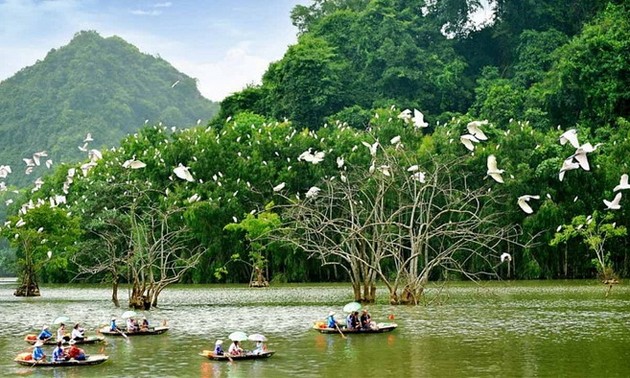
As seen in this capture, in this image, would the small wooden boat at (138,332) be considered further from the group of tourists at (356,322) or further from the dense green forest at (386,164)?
the dense green forest at (386,164)

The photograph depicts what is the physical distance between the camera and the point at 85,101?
281ft

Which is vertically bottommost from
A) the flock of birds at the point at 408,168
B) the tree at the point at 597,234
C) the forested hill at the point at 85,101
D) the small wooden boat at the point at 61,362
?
the small wooden boat at the point at 61,362

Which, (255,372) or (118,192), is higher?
(118,192)

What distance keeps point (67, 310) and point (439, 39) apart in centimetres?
4026

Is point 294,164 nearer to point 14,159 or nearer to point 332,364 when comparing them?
point 332,364

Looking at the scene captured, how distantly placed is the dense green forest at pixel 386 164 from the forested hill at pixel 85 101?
25335 mm

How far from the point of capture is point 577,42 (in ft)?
142

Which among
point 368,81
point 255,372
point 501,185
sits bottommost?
point 255,372

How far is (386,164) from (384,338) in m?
11.1

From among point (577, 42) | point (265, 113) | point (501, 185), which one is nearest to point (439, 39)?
point (265, 113)

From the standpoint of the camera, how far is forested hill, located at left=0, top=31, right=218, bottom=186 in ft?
258

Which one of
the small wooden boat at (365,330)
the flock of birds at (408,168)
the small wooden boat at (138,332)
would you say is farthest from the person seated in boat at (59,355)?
the flock of birds at (408,168)

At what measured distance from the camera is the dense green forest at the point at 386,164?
116ft

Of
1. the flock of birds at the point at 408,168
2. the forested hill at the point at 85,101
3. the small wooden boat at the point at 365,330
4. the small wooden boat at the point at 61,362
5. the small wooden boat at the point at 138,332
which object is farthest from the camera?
the forested hill at the point at 85,101
